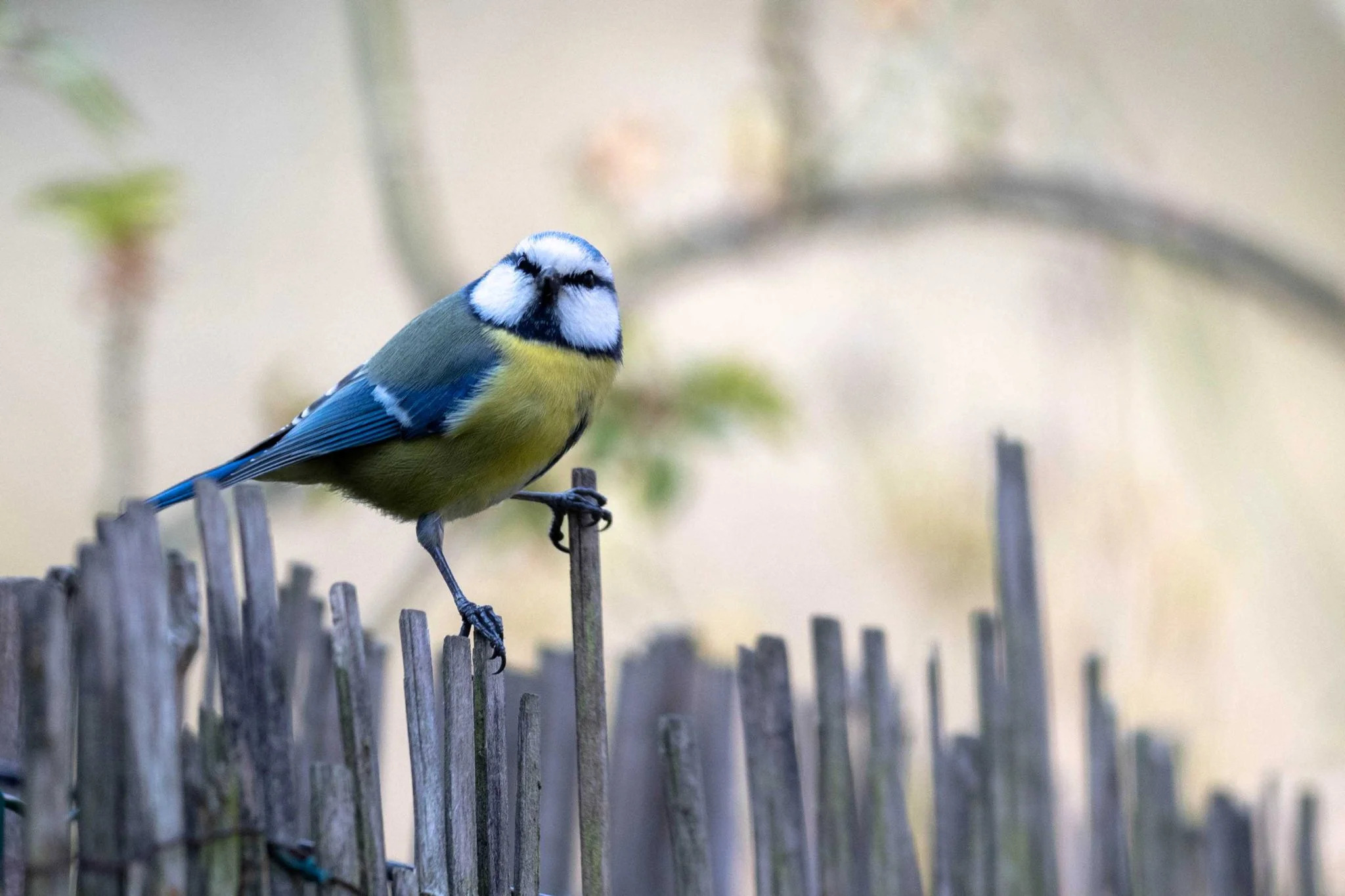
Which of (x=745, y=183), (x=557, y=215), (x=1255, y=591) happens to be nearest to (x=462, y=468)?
(x=745, y=183)

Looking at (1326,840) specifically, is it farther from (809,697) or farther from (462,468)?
(462,468)

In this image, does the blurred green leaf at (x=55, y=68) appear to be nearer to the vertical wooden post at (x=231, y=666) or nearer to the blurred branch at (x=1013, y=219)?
the vertical wooden post at (x=231, y=666)

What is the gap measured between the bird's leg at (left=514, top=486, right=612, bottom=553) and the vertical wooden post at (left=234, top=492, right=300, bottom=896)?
0.32 metres

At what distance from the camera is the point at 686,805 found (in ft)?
3.92

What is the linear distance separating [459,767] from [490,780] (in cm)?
5

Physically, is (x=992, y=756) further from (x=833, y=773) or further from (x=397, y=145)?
(x=397, y=145)

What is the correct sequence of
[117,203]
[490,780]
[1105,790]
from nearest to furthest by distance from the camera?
[490,780] → [1105,790] → [117,203]

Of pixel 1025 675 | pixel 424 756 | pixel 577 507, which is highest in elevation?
pixel 577 507

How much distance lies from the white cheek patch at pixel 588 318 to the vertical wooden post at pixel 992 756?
0.57m

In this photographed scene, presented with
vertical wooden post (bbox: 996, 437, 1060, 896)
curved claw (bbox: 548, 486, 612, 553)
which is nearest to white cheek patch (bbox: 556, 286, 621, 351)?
curved claw (bbox: 548, 486, 612, 553)

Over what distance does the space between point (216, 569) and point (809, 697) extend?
1293 mm

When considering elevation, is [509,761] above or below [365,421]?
below

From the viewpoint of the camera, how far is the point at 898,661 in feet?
12.5

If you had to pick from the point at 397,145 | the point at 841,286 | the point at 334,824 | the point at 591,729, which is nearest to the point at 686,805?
the point at 591,729
